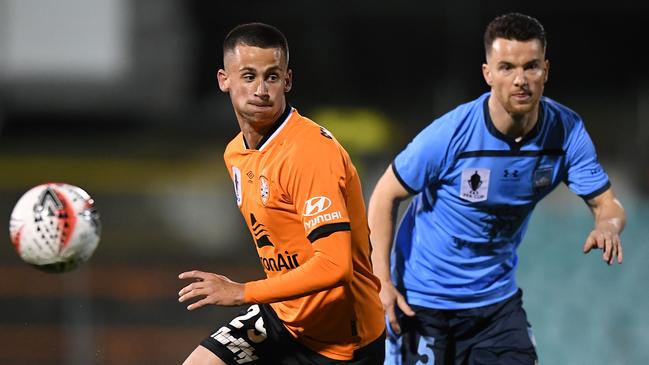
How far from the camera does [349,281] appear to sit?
11.7 ft

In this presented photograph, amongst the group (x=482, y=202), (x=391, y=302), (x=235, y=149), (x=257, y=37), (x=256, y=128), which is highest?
(x=257, y=37)

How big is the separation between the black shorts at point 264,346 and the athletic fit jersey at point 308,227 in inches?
1.5

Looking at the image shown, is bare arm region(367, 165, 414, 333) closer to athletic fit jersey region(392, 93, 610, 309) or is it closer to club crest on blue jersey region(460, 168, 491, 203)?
athletic fit jersey region(392, 93, 610, 309)

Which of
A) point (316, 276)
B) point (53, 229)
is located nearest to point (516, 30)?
point (316, 276)

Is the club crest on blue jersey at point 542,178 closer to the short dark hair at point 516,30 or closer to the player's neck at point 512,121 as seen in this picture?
the player's neck at point 512,121

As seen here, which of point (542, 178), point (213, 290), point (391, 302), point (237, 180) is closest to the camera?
point (213, 290)

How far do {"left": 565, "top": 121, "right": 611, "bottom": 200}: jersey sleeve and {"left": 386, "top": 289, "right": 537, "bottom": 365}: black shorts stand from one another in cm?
59

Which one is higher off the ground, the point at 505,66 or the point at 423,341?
the point at 505,66

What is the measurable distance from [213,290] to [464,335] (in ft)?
4.63

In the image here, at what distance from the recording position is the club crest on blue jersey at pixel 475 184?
4262 mm

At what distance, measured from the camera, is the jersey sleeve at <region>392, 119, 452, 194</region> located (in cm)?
423

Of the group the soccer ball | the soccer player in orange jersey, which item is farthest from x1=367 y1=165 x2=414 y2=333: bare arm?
the soccer ball

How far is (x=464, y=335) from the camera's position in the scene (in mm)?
4449

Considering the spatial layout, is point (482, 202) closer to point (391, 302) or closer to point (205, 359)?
point (391, 302)
